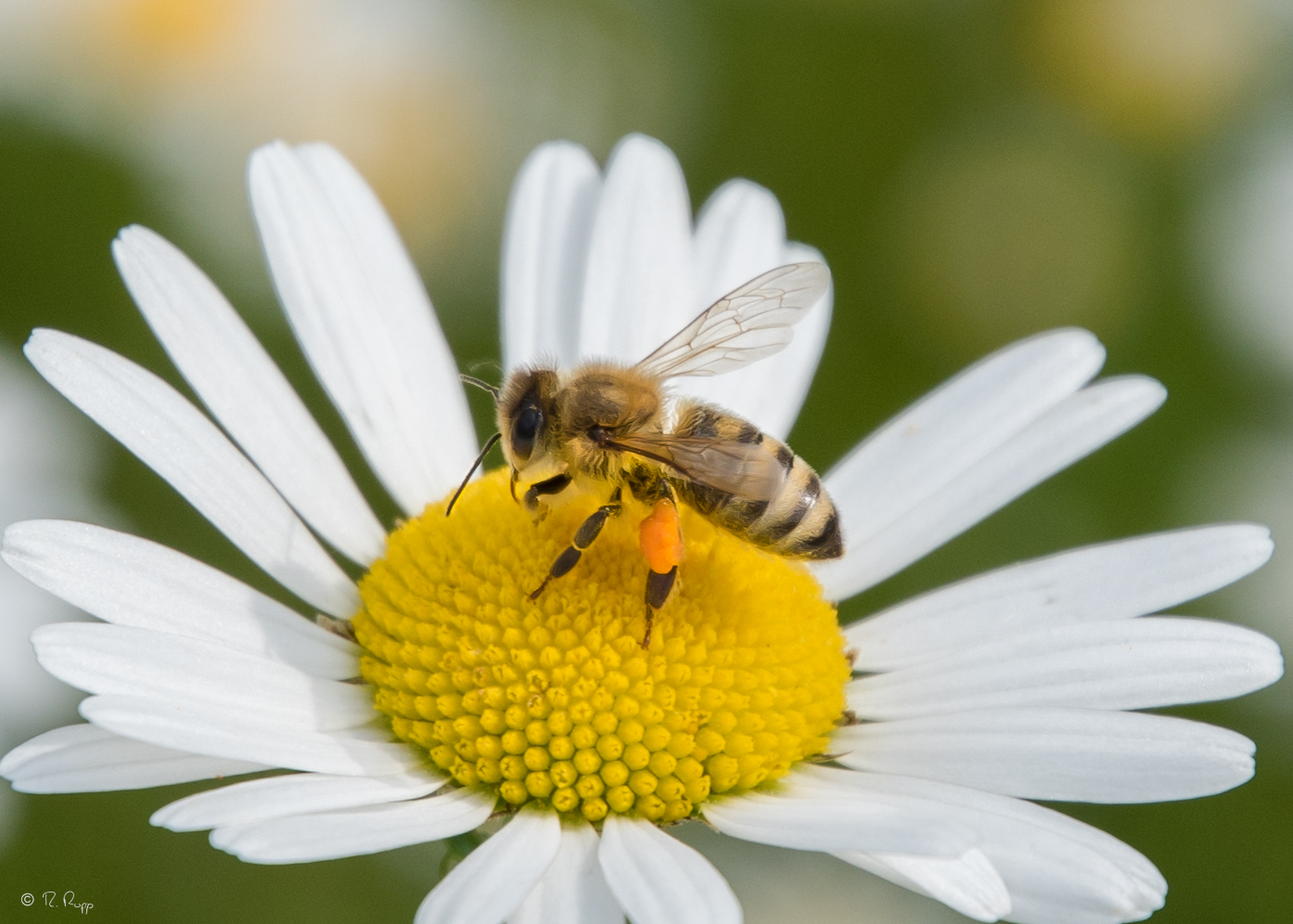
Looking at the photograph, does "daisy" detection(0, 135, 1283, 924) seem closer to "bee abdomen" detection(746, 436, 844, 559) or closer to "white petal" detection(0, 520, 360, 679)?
"white petal" detection(0, 520, 360, 679)

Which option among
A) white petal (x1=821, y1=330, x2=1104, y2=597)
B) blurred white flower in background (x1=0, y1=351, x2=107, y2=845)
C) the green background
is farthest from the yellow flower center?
the green background

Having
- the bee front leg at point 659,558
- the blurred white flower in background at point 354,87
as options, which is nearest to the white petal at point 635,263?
the bee front leg at point 659,558

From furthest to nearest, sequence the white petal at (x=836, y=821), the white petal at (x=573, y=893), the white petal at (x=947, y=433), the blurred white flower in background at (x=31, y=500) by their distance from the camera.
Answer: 1. the blurred white flower in background at (x=31, y=500)
2. the white petal at (x=947, y=433)
3. the white petal at (x=573, y=893)
4. the white petal at (x=836, y=821)

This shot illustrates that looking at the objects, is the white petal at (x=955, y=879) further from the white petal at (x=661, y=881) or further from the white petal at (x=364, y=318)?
the white petal at (x=364, y=318)

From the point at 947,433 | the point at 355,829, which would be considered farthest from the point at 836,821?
the point at 947,433

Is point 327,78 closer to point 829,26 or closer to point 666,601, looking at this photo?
point 829,26
